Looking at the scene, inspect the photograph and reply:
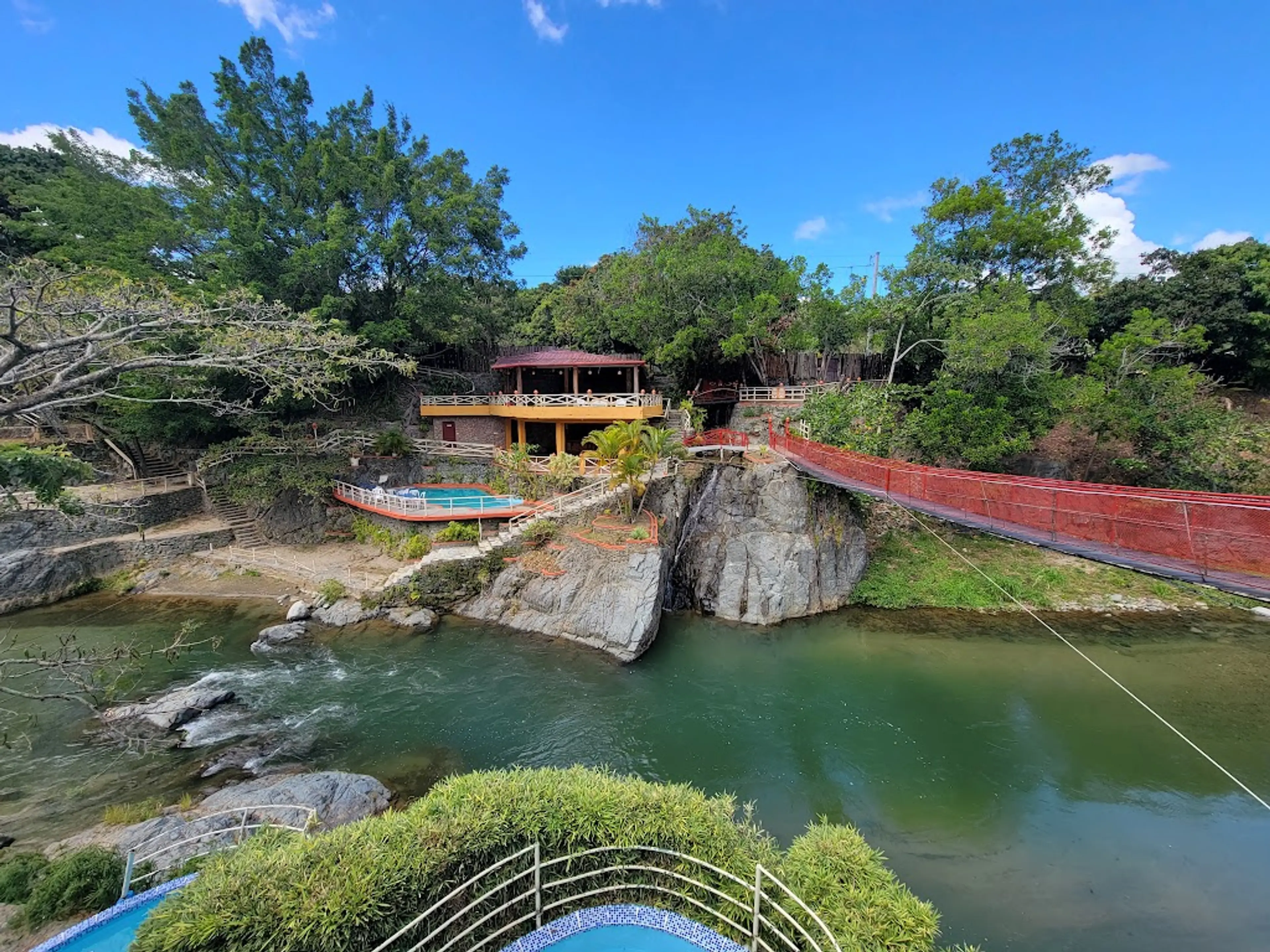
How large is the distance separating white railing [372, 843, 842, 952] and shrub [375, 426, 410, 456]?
19.7m

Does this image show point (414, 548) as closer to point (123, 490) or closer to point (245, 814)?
point (245, 814)

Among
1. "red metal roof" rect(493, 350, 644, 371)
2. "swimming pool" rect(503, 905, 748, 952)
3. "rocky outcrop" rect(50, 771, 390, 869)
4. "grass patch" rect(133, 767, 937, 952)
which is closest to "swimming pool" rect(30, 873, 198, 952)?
"rocky outcrop" rect(50, 771, 390, 869)

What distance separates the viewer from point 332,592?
52.2 feet

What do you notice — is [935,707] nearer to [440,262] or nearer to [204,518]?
[440,262]

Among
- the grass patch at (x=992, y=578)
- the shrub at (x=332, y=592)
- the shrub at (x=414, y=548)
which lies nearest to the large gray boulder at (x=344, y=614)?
the shrub at (x=332, y=592)

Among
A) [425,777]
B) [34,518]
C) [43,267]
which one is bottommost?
[425,777]

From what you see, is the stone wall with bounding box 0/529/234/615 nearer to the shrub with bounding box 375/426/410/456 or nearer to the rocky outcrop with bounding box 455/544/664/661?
the shrub with bounding box 375/426/410/456

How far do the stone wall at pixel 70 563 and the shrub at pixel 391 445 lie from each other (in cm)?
688

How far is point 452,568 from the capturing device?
1588 cm

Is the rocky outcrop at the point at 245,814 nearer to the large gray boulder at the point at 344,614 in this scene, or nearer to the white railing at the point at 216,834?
the white railing at the point at 216,834

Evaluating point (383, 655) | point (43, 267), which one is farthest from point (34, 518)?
point (43, 267)

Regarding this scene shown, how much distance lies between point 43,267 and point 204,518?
18.2m

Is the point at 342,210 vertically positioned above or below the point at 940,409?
above

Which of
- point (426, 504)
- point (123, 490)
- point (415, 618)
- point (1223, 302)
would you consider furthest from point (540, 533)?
point (1223, 302)
